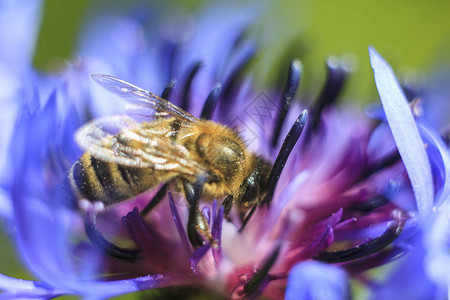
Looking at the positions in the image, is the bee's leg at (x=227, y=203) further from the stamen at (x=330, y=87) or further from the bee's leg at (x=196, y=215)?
the stamen at (x=330, y=87)

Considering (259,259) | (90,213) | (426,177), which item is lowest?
(259,259)

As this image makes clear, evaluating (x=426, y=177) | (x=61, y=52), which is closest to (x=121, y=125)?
(x=426, y=177)

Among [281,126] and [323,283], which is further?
[281,126]

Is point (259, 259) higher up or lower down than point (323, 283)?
lower down

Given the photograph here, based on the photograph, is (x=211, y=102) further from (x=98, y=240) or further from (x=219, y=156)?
(x=98, y=240)

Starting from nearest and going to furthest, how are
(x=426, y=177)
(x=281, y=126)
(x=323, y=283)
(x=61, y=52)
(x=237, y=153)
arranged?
1. (x=323, y=283)
2. (x=426, y=177)
3. (x=237, y=153)
4. (x=281, y=126)
5. (x=61, y=52)

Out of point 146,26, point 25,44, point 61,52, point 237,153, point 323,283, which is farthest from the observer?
point 61,52

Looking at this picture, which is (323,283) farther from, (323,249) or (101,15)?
(101,15)

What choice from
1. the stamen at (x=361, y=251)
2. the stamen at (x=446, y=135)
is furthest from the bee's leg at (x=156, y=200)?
the stamen at (x=446, y=135)
